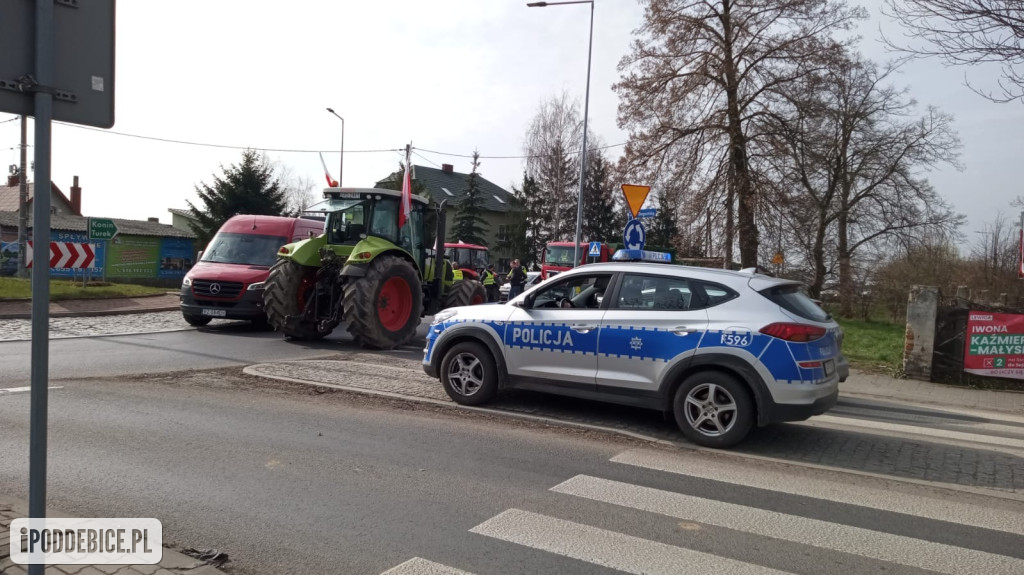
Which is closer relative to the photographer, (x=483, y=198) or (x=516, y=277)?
(x=516, y=277)

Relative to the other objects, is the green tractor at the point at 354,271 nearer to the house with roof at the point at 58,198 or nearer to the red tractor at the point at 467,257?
the red tractor at the point at 467,257

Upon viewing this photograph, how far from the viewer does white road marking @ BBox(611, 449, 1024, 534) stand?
508 centimetres

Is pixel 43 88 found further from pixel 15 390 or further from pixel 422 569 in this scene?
pixel 15 390

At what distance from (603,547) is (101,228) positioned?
A: 885 inches

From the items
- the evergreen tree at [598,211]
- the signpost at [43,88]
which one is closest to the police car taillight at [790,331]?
the signpost at [43,88]

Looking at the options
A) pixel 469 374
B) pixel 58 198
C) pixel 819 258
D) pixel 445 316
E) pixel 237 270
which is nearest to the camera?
pixel 469 374

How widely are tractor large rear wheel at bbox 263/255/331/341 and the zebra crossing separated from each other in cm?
917

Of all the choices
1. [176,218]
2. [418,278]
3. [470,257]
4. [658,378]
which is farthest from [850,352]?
[176,218]

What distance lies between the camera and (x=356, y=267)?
12.7m

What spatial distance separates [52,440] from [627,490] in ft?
16.3

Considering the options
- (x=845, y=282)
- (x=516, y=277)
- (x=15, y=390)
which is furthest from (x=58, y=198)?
(x=15, y=390)

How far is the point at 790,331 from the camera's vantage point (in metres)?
6.54

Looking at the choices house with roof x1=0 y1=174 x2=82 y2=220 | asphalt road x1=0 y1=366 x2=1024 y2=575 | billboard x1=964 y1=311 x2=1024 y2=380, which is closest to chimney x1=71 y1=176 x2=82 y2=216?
house with roof x1=0 y1=174 x2=82 y2=220

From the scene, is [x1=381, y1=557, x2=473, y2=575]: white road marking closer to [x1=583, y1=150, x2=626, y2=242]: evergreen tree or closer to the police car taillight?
the police car taillight
